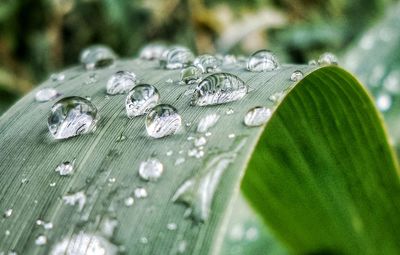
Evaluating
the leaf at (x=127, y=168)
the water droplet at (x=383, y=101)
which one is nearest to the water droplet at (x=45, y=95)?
the leaf at (x=127, y=168)

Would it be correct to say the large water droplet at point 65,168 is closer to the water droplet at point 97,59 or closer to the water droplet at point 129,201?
the water droplet at point 129,201

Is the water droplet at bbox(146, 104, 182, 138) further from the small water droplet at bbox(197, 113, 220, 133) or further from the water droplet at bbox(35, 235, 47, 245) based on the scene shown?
the water droplet at bbox(35, 235, 47, 245)

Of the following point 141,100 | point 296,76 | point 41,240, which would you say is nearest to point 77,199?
point 41,240

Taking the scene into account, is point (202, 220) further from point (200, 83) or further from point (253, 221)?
point (253, 221)

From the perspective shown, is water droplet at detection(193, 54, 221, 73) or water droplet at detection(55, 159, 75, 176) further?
water droplet at detection(193, 54, 221, 73)

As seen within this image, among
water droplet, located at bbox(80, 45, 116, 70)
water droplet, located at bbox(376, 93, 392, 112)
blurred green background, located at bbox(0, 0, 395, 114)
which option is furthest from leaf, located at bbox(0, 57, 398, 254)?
blurred green background, located at bbox(0, 0, 395, 114)

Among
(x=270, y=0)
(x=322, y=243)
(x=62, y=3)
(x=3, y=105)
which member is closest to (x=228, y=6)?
(x=270, y=0)
